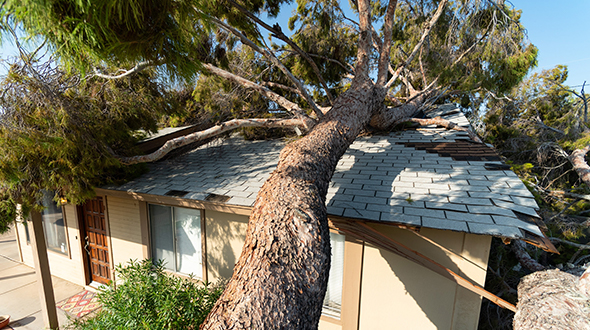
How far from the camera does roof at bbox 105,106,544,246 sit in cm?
301

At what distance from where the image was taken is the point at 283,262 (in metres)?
1.71

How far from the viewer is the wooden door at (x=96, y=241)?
6398 mm

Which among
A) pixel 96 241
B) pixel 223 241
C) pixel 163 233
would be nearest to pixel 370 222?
pixel 223 241

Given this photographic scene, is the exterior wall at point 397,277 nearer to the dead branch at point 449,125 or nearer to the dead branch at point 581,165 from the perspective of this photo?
the dead branch at point 449,125

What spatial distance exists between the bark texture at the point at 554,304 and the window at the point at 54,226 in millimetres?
10118

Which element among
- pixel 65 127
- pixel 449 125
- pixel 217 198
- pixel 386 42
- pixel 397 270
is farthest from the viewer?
pixel 449 125

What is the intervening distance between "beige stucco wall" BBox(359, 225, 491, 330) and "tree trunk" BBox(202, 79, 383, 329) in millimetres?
1956

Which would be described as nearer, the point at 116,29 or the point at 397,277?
the point at 116,29

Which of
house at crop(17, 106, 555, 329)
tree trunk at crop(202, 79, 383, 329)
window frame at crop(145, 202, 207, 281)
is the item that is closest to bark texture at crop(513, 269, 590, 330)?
house at crop(17, 106, 555, 329)

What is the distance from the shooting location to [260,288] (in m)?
1.54

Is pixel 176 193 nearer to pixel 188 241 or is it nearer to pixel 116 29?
pixel 188 241

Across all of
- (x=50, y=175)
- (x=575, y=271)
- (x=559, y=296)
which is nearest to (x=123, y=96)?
(x=50, y=175)

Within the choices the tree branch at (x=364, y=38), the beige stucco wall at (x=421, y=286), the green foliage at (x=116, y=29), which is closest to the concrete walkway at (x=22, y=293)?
the green foliage at (x=116, y=29)

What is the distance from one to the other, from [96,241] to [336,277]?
6441 millimetres
